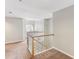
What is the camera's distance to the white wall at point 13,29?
694cm

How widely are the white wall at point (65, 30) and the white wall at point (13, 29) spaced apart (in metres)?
4.27

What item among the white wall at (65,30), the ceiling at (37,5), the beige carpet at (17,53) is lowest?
the beige carpet at (17,53)

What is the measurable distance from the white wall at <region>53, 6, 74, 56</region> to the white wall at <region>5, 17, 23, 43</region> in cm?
427

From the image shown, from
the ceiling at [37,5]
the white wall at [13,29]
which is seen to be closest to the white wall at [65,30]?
the ceiling at [37,5]

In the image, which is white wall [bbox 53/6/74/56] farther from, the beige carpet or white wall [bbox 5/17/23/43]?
white wall [bbox 5/17/23/43]

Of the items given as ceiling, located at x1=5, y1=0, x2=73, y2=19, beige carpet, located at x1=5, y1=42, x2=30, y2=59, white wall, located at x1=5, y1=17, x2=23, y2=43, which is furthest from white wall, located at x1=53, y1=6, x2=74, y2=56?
white wall, located at x1=5, y1=17, x2=23, y2=43

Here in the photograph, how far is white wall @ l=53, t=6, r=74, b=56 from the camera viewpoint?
338 cm

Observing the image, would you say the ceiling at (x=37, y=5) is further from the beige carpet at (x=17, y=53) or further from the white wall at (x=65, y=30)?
the beige carpet at (x=17, y=53)

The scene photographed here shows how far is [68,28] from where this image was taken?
3.53 metres

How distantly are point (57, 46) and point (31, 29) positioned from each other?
282 inches

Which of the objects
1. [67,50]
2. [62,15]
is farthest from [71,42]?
[62,15]

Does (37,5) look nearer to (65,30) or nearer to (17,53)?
(65,30)

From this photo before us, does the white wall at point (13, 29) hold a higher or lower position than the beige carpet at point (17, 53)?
higher
